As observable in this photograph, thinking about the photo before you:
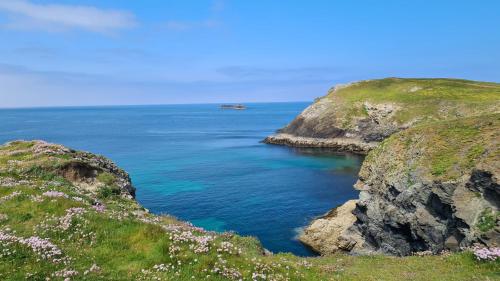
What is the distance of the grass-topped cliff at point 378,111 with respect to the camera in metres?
115

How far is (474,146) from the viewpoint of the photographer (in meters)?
32.8

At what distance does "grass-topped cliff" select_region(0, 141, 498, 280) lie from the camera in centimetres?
1367

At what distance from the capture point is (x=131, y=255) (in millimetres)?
15000

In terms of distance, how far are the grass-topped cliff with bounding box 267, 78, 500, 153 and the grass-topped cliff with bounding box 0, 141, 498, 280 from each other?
97.6 m

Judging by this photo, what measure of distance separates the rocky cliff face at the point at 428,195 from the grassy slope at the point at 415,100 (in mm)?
69620

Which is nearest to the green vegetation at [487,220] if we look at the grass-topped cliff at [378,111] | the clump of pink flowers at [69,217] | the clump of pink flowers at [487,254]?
the clump of pink flowers at [487,254]

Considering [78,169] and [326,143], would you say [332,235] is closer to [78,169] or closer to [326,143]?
[78,169]

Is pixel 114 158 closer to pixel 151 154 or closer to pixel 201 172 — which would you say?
pixel 151 154

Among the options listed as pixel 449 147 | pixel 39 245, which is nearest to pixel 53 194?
pixel 39 245

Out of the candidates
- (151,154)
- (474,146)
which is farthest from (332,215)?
(151,154)

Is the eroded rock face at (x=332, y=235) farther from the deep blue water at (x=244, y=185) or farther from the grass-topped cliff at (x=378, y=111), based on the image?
the grass-topped cliff at (x=378, y=111)

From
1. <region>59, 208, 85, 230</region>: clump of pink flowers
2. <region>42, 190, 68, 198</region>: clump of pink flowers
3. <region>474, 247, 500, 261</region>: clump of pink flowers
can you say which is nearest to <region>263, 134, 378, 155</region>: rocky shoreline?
<region>474, 247, 500, 261</region>: clump of pink flowers

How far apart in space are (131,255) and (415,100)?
130 metres

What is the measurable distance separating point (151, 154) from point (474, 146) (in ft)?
311
